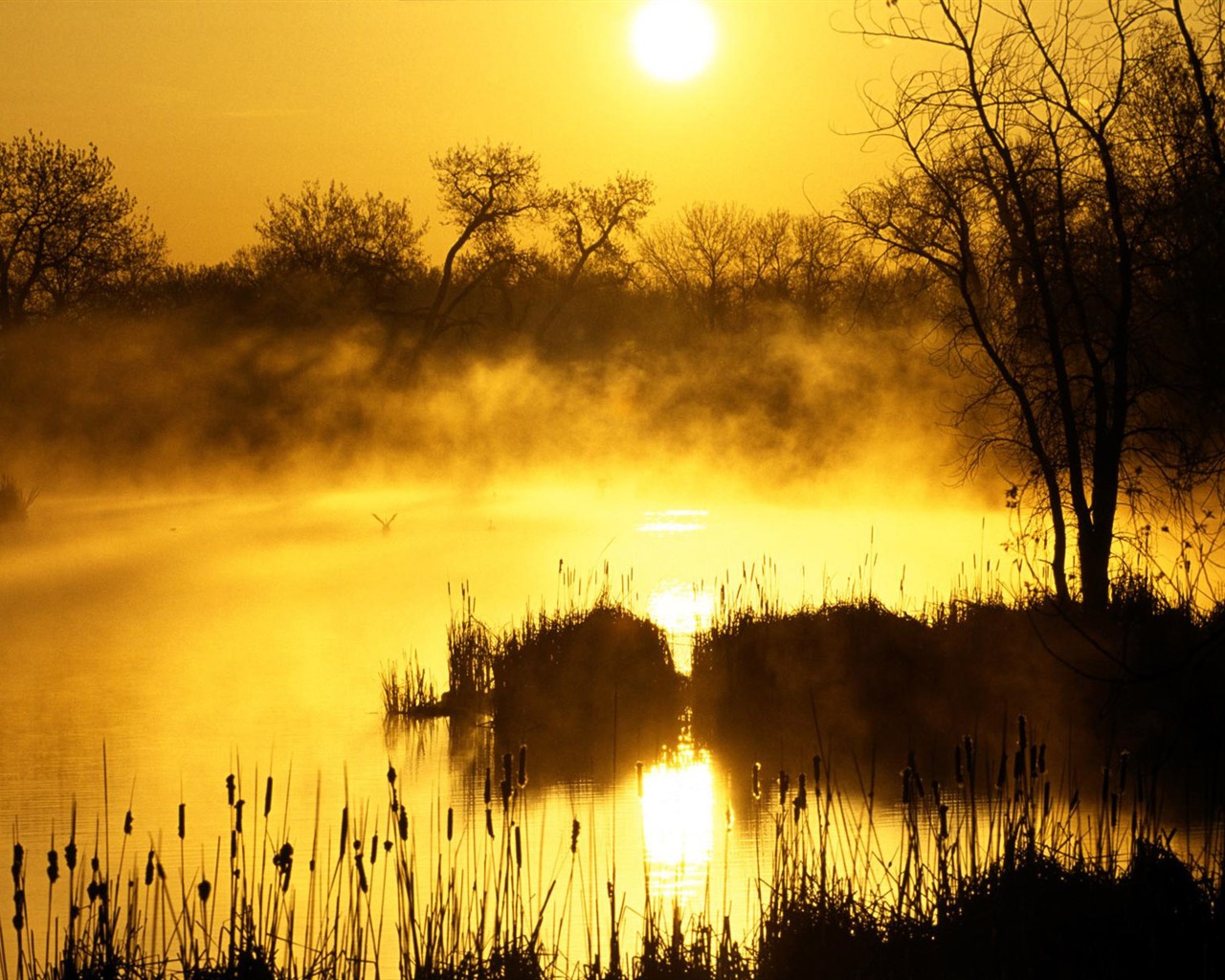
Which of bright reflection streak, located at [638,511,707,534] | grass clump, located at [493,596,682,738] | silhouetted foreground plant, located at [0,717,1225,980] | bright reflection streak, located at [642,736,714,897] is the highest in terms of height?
bright reflection streak, located at [638,511,707,534]

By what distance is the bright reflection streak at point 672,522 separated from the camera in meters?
23.5

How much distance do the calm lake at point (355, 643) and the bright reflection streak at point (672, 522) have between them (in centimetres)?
15

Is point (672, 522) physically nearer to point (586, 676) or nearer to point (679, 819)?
point (586, 676)

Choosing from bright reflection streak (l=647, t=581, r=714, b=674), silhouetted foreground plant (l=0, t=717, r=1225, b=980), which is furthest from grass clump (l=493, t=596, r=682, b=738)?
silhouetted foreground plant (l=0, t=717, r=1225, b=980)

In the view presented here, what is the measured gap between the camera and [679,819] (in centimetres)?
736

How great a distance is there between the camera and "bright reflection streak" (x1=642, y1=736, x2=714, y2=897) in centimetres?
624

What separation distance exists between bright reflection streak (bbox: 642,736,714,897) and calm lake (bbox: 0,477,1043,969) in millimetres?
24

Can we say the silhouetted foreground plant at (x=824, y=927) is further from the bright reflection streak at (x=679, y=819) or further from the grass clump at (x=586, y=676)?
the grass clump at (x=586, y=676)

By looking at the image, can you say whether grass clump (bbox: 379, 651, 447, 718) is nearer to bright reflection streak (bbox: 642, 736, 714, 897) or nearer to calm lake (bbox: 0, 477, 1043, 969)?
calm lake (bbox: 0, 477, 1043, 969)

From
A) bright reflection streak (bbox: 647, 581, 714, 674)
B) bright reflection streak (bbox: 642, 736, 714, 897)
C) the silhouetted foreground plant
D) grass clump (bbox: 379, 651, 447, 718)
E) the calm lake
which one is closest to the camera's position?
the silhouetted foreground plant

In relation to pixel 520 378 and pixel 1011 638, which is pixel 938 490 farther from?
pixel 1011 638

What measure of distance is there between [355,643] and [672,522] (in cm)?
1179

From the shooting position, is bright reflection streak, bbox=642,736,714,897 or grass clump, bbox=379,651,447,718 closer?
bright reflection streak, bbox=642,736,714,897

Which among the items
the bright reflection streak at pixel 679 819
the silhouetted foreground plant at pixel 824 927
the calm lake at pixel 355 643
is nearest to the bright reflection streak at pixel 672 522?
the calm lake at pixel 355 643
